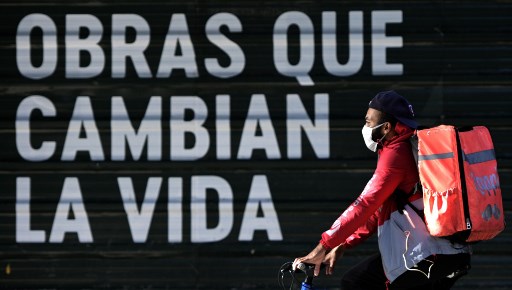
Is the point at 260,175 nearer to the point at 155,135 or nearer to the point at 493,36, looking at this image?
the point at 155,135

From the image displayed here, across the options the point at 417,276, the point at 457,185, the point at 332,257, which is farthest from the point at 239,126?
the point at 457,185

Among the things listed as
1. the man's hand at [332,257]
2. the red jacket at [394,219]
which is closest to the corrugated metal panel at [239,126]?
the man's hand at [332,257]

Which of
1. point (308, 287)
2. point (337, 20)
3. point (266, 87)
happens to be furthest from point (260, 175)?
point (308, 287)

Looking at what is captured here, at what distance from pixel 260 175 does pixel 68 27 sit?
1.69m

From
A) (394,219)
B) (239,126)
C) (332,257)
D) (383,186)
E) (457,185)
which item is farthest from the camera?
(239,126)

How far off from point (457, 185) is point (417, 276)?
0.47 m

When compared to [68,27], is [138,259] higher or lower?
lower

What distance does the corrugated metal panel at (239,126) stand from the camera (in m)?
7.39

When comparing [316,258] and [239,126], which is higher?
[239,126]

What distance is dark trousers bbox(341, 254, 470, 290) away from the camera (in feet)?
15.8

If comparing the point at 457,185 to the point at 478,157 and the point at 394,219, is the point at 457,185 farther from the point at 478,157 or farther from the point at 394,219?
the point at 394,219

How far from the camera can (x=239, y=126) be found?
7.41 m

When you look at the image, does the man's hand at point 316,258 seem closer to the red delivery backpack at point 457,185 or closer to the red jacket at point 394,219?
the red jacket at point 394,219

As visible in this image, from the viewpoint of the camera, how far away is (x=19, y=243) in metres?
7.48
